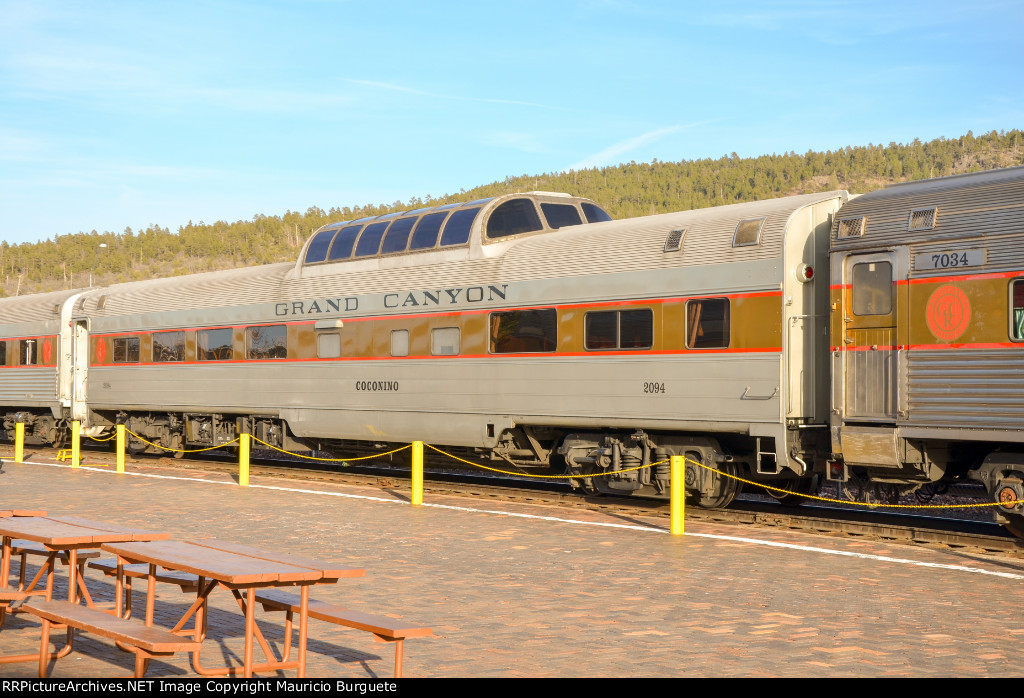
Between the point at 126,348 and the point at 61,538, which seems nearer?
the point at 61,538

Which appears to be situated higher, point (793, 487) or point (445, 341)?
point (445, 341)

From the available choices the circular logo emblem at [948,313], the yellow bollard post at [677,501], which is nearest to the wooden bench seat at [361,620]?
the yellow bollard post at [677,501]

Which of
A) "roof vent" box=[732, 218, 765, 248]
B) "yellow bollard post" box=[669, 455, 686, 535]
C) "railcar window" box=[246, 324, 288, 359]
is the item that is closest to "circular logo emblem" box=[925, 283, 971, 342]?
"roof vent" box=[732, 218, 765, 248]

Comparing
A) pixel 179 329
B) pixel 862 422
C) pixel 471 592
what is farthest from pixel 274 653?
pixel 179 329

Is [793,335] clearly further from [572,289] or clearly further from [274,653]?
[274,653]

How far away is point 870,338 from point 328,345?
388 inches

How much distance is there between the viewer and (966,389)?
11.5m

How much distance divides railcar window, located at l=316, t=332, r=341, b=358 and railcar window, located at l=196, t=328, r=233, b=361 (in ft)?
9.27

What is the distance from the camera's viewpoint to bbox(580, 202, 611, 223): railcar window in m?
18.2

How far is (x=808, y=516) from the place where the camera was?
13.9m

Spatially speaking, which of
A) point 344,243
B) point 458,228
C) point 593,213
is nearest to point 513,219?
point 458,228

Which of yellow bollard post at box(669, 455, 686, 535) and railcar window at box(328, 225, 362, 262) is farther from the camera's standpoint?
railcar window at box(328, 225, 362, 262)

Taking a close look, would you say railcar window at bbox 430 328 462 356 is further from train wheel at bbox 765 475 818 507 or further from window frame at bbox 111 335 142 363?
window frame at bbox 111 335 142 363

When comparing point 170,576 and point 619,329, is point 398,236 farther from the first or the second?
point 170,576
